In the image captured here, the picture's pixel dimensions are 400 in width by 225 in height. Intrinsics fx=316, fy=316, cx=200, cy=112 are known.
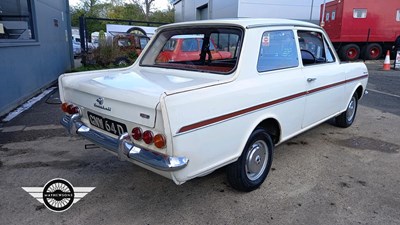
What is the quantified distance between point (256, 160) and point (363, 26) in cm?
1673

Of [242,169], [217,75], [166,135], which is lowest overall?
[242,169]

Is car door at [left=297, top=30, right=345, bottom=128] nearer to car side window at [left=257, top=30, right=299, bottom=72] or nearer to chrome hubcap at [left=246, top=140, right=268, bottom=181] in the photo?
car side window at [left=257, top=30, right=299, bottom=72]

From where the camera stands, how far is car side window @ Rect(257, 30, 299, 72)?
130 inches

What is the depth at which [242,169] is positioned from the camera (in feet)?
10.1

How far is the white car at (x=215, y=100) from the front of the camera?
2.44 m

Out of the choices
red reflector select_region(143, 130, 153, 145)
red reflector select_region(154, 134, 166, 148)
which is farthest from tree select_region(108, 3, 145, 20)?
red reflector select_region(154, 134, 166, 148)

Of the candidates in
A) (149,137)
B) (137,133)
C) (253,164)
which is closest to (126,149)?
(137,133)

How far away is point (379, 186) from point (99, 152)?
3.44 m

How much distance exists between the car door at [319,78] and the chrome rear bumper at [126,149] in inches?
86.3

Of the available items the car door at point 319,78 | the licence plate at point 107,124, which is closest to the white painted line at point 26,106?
the licence plate at point 107,124

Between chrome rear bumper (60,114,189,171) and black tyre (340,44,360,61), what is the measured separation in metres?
17.0

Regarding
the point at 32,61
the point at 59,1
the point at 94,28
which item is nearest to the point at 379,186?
the point at 32,61

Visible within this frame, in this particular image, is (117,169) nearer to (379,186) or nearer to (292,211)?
(292,211)

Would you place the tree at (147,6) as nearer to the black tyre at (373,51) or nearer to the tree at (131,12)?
the tree at (131,12)
